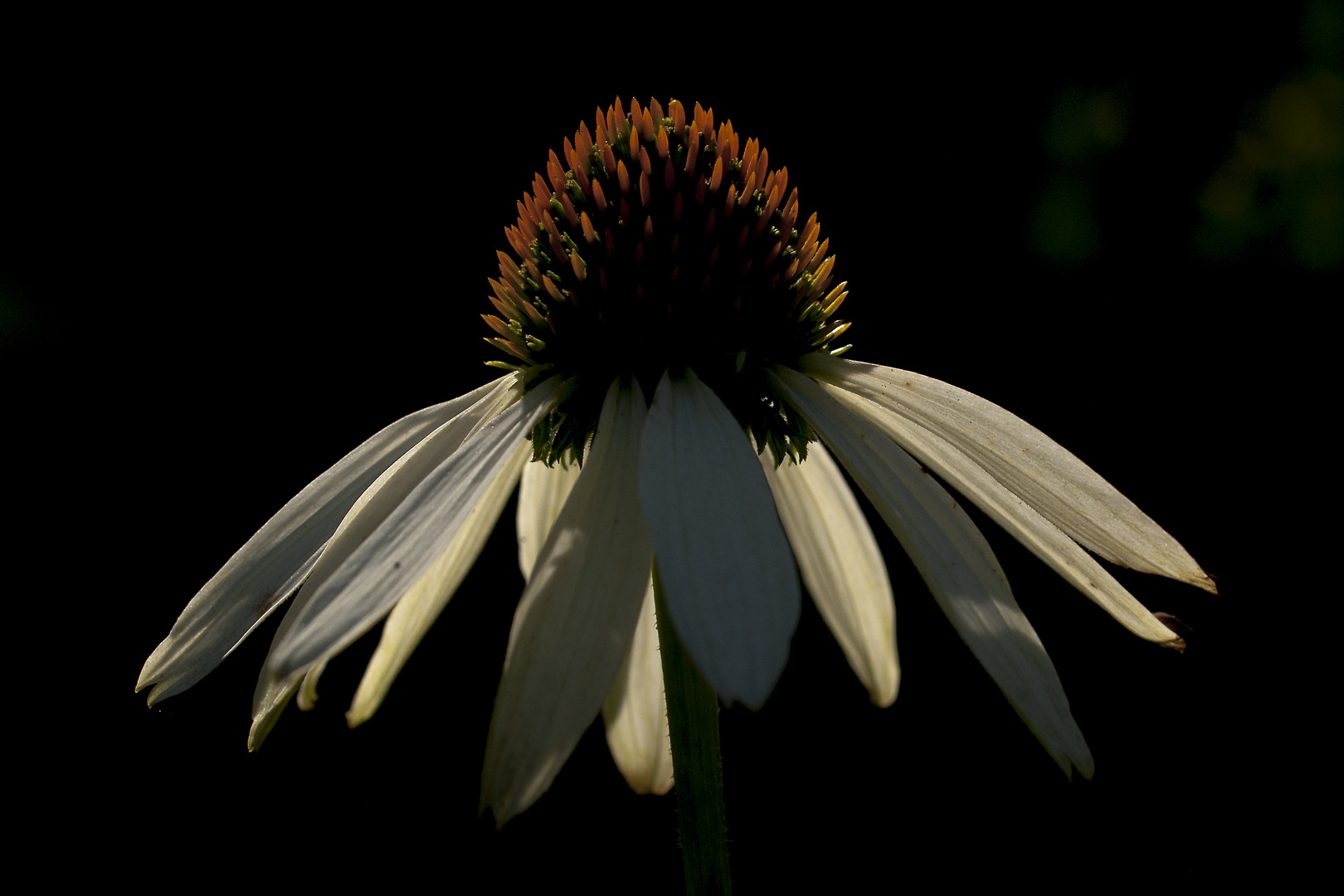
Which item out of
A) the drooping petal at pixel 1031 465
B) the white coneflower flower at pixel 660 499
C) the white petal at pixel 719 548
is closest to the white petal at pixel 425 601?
the white coneflower flower at pixel 660 499

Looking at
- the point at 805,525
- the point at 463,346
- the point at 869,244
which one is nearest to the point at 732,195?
the point at 805,525

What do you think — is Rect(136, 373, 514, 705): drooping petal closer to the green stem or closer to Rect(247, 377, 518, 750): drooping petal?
Rect(247, 377, 518, 750): drooping petal

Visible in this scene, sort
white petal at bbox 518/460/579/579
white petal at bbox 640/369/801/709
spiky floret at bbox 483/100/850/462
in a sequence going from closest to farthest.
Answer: white petal at bbox 640/369/801/709 → spiky floret at bbox 483/100/850/462 → white petal at bbox 518/460/579/579

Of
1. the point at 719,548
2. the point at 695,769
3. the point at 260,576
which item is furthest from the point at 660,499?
the point at 260,576

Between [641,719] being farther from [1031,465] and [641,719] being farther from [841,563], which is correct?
[1031,465]

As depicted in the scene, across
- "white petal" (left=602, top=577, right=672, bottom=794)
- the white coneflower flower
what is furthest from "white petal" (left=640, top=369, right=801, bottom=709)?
"white petal" (left=602, top=577, right=672, bottom=794)

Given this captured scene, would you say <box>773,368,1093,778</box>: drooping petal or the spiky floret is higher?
the spiky floret

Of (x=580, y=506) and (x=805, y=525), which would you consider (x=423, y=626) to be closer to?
(x=580, y=506)

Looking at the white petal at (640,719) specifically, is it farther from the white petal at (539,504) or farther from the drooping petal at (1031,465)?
the drooping petal at (1031,465)
